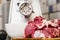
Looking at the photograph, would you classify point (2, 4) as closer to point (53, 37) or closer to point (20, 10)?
point (20, 10)

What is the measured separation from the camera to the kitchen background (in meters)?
0.93

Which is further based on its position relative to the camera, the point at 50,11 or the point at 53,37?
the point at 50,11

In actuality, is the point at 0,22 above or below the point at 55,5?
below

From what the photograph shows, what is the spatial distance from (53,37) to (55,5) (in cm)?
44

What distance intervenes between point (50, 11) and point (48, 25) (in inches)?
17.0

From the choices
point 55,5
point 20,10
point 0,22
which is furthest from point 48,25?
point 0,22

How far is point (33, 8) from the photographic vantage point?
796 millimetres

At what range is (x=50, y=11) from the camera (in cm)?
98

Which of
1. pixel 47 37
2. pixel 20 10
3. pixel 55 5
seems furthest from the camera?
pixel 55 5

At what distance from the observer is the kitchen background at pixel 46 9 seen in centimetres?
93

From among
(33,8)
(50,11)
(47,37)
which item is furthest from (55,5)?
(47,37)

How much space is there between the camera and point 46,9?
1.01 metres

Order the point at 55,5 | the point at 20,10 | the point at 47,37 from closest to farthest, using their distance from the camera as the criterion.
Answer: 1. the point at 47,37
2. the point at 20,10
3. the point at 55,5

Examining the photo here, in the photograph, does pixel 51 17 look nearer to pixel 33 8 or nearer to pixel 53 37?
pixel 33 8
